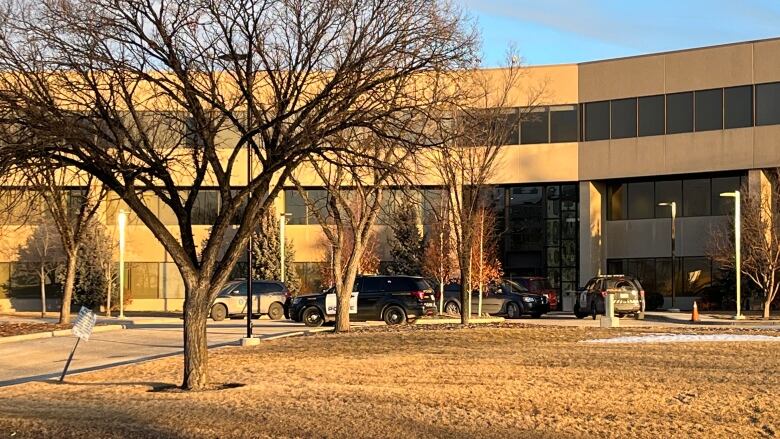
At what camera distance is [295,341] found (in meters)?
23.8

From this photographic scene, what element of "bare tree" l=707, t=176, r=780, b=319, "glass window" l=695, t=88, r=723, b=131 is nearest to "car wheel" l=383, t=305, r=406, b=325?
"bare tree" l=707, t=176, r=780, b=319

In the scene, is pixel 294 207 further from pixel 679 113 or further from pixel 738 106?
pixel 738 106

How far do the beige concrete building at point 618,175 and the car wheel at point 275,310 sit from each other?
42.4 ft

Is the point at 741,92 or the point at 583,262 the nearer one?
the point at 741,92

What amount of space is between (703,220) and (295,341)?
3261 centimetres

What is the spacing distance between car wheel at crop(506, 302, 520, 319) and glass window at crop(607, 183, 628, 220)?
16235 millimetres

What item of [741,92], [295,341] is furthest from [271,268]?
[295,341]

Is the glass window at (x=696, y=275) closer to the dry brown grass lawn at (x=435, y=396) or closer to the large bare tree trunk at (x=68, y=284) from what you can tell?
the dry brown grass lawn at (x=435, y=396)

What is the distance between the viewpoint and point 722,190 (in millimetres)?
49875

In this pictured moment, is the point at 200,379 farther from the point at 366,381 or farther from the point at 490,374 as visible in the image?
the point at 490,374

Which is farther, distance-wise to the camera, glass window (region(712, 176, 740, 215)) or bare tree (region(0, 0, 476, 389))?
glass window (region(712, 176, 740, 215))

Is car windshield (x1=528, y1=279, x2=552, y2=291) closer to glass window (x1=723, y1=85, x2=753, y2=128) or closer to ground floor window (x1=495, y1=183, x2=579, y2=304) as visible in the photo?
ground floor window (x1=495, y1=183, x2=579, y2=304)

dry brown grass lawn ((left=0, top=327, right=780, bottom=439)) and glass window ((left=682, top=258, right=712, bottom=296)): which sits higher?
glass window ((left=682, top=258, right=712, bottom=296))

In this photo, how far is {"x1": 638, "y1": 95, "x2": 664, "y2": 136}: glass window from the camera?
49.4 m
